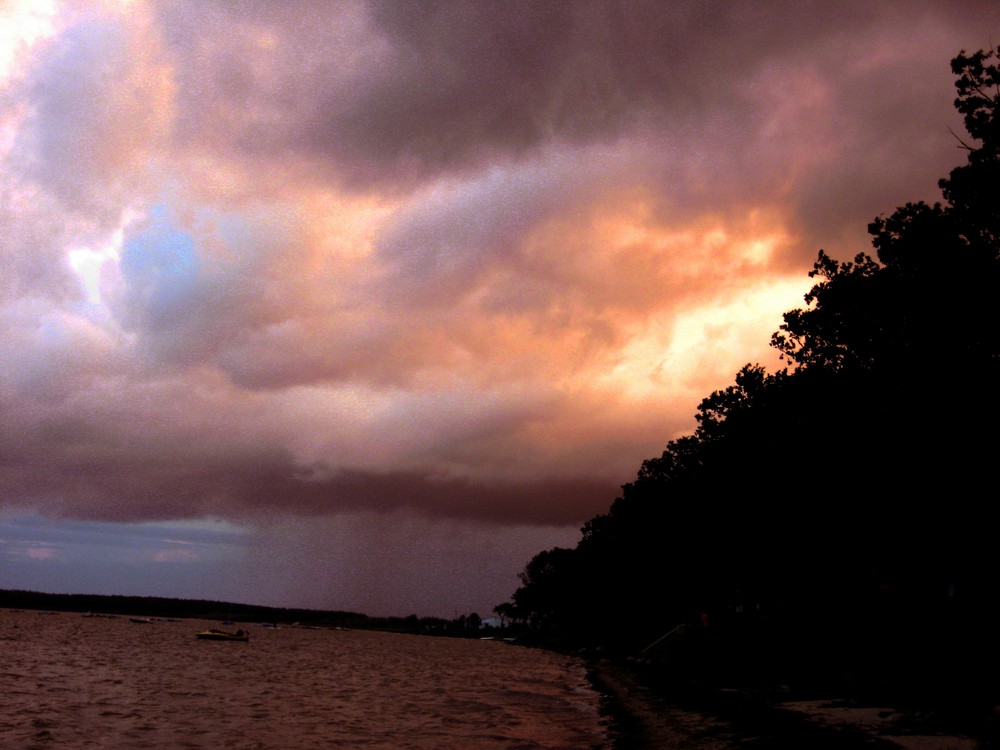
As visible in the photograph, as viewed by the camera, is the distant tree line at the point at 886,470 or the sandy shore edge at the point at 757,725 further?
the distant tree line at the point at 886,470

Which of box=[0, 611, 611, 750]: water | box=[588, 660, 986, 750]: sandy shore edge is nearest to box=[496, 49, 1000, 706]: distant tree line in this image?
box=[588, 660, 986, 750]: sandy shore edge

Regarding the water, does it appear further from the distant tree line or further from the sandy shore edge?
the distant tree line

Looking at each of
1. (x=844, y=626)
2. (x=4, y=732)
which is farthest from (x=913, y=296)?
(x=4, y=732)

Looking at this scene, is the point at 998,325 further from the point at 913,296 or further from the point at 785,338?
the point at 785,338

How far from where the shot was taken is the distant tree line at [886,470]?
3106cm

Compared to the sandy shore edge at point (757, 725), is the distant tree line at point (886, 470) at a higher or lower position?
higher

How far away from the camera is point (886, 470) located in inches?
1438

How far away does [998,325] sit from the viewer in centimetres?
3142

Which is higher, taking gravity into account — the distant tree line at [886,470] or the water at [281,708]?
the distant tree line at [886,470]

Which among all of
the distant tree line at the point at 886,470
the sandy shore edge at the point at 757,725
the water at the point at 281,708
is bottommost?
the water at the point at 281,708

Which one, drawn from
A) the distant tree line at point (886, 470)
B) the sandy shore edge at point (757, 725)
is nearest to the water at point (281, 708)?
the sandy shore edge at point (757, 725)

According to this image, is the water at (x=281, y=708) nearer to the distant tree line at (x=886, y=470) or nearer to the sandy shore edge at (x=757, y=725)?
the sandy shore edge at (x=757, y=725)

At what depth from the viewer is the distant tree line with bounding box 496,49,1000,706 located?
31.1 metres

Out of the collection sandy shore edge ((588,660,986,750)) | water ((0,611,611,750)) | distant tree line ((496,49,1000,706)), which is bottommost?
water ((0,611,611,750))
